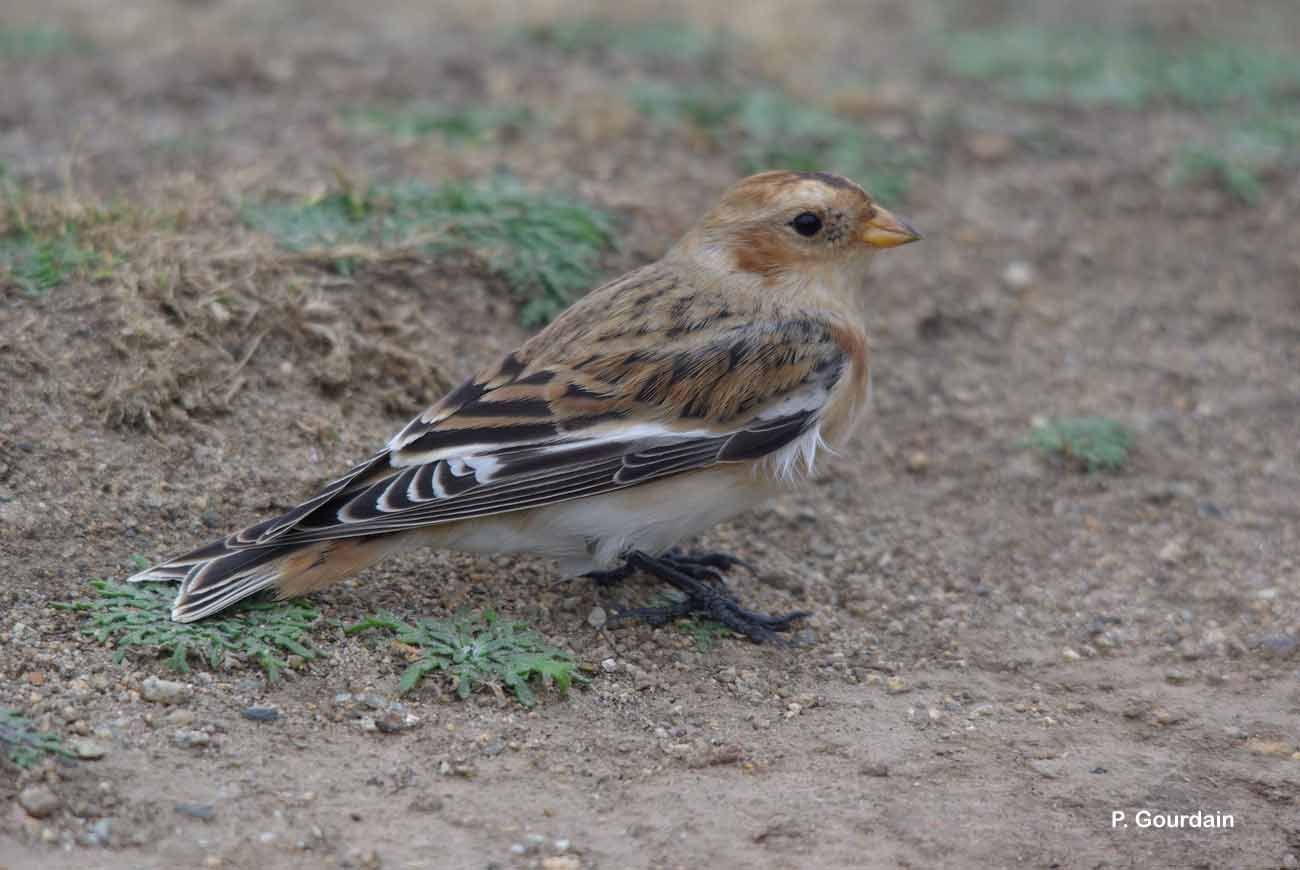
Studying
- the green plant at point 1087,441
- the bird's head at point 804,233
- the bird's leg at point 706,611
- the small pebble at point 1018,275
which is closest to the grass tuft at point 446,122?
the small pebble at point 1018,275

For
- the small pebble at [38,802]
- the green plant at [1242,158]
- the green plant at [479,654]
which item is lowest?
the green plant at [479,654]

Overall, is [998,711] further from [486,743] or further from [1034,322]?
[1034,322]

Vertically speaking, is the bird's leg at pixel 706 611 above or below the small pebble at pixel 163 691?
below

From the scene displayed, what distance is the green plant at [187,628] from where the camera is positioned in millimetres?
4016

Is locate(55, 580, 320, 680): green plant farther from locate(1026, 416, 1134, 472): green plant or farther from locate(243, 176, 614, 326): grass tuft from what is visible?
locate(1026, 416, 1134, 472): green plant

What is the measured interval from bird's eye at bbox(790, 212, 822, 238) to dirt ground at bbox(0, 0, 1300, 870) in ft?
3.41

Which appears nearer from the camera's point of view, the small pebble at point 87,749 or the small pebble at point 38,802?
the small pebble at point 38,802

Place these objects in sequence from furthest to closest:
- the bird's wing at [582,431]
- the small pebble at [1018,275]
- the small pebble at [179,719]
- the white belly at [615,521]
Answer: the small pebble at [1018,275]
the white belly at [615,521]
the bird's wing at [582,431]
the small pebble at [179,719]

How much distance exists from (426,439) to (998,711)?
1723mm

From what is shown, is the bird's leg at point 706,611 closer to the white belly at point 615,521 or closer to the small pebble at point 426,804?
the white belly at point 615,521

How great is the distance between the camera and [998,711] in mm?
4367

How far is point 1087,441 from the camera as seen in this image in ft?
19.0

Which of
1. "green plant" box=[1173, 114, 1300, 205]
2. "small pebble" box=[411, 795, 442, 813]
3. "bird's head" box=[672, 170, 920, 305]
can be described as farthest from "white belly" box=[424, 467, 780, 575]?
"green plant" box=[1173, 114, 1300, 205]

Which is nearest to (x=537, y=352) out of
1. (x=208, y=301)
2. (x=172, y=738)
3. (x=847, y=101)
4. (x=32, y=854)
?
(x=208, y=301)
